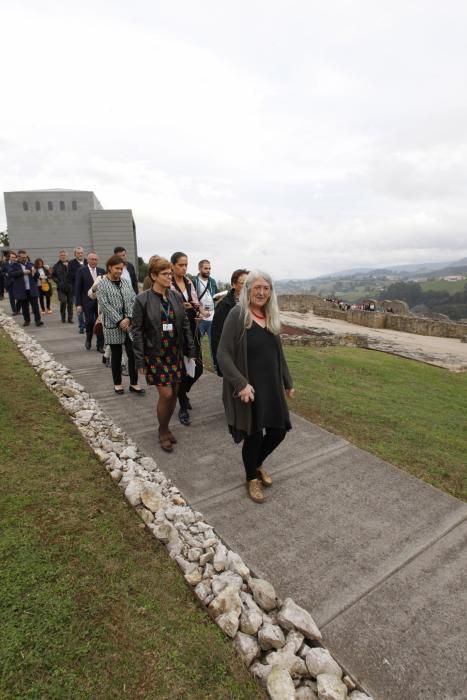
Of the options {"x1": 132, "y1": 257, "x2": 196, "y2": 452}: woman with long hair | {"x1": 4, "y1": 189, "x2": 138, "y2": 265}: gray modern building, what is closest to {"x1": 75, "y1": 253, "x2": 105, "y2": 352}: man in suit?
{"x1": 132, "y1": 257, "x2": 196, "y2": 452}: woman with long hair

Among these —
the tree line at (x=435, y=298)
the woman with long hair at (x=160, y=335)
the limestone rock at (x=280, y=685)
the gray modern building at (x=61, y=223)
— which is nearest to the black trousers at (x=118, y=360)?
the woman with long hair at (x=160, y=335)

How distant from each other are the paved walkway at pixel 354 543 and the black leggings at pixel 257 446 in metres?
0.28

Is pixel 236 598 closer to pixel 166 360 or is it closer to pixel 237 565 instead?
pixel 237 565

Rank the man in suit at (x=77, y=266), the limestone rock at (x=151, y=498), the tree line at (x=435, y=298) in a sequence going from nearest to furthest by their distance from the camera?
the limestone rock at (x=151, y=498)
the man in suit at (x=77, y=266)
the tree line at (x=435, y=298)

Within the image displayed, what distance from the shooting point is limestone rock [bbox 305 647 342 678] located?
5.99ft

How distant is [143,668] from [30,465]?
2104mm

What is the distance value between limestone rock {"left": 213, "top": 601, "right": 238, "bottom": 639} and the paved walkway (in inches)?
16.3

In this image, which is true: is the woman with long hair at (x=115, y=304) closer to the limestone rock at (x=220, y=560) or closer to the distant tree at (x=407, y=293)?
the limestone rock at (x=220, y=560)

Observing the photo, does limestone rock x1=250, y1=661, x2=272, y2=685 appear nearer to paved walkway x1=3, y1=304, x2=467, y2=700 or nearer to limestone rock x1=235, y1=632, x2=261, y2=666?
limestone rock x1=235, y1=632, x2=261, y2=666

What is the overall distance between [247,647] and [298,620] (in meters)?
0.31

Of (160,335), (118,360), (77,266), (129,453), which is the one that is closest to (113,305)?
(118,360)

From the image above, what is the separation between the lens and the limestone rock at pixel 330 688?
1.69 meters

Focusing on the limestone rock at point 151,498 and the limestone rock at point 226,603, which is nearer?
the limestone rock at point 226,603

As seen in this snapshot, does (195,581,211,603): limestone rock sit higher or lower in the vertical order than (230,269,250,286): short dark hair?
lower
